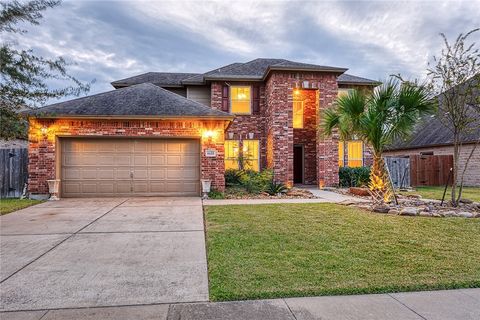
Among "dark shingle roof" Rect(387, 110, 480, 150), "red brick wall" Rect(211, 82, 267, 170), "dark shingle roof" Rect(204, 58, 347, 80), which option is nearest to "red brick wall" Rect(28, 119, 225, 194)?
"red brick wall" Rect(211, 82, 267, 170)

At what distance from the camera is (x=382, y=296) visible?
3.00m

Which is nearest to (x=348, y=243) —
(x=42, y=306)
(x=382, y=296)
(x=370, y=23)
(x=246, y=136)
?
(x=382, y=296)

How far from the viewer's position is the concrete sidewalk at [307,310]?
2.62 metres

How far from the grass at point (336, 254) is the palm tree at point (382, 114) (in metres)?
1.73

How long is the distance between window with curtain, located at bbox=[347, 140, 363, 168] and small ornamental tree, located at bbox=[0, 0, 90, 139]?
13.6 metres

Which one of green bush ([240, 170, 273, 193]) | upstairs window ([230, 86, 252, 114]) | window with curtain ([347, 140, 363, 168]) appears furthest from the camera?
window with curtain ([347, 140, 363, 168])

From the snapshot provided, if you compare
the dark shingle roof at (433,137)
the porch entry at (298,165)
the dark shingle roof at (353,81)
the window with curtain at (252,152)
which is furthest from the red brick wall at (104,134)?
the dark shingle roof at (433,137)

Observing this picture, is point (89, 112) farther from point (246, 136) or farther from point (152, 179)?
point (246, 136)

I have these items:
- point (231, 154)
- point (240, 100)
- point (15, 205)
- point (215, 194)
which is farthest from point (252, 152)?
point (15, 205)

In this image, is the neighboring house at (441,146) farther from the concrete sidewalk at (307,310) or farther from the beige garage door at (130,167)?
the concrete sidewalk at (307,310)

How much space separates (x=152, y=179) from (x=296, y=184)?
8.06 metres

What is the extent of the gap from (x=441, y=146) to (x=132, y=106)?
18.0 meters

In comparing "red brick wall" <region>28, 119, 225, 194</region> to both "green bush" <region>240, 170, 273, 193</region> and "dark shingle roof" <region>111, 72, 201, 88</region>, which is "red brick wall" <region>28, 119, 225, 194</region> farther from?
"dark shingle roof" <region>111, 72, 201, 88</region>

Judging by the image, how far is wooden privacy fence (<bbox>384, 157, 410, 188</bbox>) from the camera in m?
14.7
